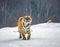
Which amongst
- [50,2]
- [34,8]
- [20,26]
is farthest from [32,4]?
[20,26]

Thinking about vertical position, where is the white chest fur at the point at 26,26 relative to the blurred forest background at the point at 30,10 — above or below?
above

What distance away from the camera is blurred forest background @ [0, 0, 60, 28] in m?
22.3

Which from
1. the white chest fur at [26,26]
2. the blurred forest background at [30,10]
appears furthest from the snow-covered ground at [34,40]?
the blurred forest background at [30,10]

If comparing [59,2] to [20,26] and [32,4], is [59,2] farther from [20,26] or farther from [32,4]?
[20,26]

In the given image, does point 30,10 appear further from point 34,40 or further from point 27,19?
point 34,40

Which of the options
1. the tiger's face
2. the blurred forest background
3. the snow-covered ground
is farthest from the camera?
the blurred forest background

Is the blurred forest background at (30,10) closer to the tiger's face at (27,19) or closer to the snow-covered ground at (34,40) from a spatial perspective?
the snow-covered ground at (34,40)

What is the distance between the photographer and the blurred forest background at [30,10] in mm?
22297

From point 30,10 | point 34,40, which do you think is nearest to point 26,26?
point 34,40

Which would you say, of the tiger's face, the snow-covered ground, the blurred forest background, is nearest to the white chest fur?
the tiger's face

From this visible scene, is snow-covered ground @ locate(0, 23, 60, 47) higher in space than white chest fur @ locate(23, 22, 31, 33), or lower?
lower

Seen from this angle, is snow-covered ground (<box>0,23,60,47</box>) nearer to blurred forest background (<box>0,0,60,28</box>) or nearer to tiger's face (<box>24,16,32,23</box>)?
tiger's face (<box>24,16,32,23</box>)

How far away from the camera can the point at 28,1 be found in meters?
23.5

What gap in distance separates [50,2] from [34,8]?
185cm
